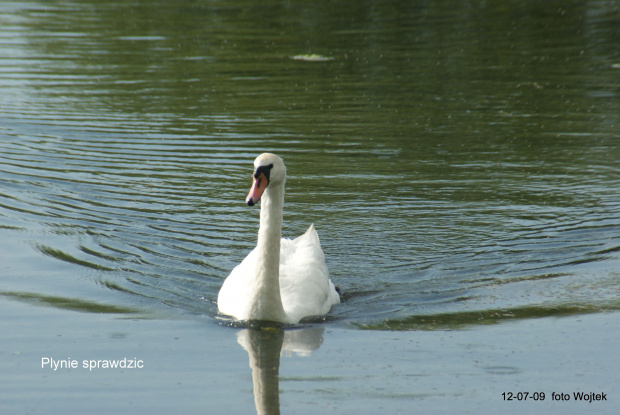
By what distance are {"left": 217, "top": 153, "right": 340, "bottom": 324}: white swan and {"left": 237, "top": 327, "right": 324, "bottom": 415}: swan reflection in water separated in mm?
201

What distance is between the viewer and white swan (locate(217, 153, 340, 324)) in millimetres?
8375

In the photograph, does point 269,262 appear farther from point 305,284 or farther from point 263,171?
point 263,171

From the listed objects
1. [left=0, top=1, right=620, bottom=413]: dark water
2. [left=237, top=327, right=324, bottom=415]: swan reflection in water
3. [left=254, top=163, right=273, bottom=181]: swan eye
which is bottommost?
[left=237, top=327, right=324, bottom=415]: swan reflection in water

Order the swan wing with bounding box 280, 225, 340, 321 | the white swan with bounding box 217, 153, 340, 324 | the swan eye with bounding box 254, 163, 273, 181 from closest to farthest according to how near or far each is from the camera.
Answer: the swan eye with bounding box 254, 163, 273, 181
the white swan with bounding box 217, 153, 340, 324
the swan wing with bounding box 280, 225, 340, 321

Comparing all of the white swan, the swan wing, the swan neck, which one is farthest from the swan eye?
the swan wing

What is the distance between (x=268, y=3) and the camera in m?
31.4

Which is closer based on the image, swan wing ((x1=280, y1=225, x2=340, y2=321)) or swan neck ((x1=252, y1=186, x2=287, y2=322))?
swan neck ((x1=252, y1=186, x2=287, y2=322))

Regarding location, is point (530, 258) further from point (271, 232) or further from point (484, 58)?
point (484, 58)

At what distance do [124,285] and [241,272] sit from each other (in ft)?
4.54

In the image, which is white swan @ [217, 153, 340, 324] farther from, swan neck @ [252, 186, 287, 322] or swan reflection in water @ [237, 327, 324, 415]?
swan reflection in water @ [237, 327, 324, 415]

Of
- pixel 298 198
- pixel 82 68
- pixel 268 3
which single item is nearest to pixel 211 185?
pixel 298 198

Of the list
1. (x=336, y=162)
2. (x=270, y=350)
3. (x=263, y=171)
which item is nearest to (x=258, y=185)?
(x=263, y=171)

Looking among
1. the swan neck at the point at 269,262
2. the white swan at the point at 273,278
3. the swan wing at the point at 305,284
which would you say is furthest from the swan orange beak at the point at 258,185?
the swan wing at the point at 305,284

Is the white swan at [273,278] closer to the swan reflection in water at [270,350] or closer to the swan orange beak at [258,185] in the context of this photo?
the swan orange beak at [258,185]
